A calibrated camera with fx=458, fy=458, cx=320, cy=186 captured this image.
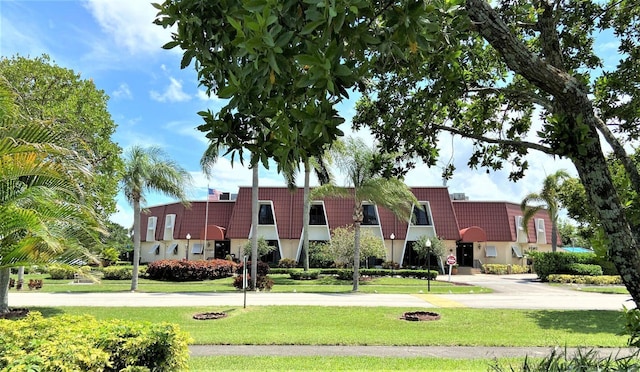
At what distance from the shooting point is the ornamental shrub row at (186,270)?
30.2 metres

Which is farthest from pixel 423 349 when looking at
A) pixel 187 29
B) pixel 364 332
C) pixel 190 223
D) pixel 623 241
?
pixel 190 223

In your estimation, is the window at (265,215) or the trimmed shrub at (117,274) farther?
the window at (265,215)

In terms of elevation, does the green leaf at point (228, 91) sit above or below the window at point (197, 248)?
above

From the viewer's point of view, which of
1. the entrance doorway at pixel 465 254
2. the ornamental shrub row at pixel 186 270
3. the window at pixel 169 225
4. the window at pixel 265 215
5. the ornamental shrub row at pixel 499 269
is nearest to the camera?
the ornamental shrub row at pixel 186 270

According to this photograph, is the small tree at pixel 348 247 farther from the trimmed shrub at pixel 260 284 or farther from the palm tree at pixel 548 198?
the palm tree at pixel 548 198

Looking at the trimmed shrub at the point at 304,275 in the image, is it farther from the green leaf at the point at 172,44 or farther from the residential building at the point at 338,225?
the green leaf at the point at 172,44

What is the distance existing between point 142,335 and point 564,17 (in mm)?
6189

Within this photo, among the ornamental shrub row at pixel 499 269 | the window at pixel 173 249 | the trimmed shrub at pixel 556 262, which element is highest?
the window at pixel 173 249

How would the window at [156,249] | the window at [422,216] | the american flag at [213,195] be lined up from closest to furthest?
1. the window at [422,216]
2. the american flag at [213,195]
3. the window at [156,249]

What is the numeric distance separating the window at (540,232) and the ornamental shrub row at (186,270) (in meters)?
31.6

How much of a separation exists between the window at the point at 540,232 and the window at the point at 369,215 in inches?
700

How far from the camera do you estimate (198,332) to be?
11414 millimetres

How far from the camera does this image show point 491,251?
141 feet

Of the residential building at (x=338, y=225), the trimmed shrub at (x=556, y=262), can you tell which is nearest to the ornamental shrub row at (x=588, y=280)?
the trimmed shrub at (x=556, y=262)
